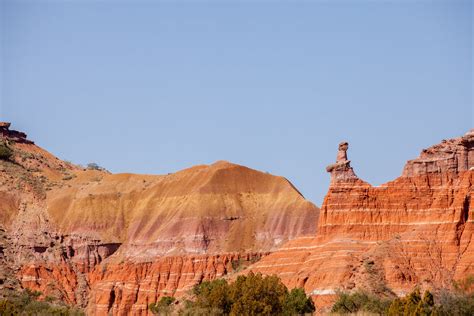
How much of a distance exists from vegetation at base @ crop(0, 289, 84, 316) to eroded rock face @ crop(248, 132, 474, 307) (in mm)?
24094

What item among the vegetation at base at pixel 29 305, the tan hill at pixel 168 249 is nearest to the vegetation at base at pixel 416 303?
the vegetation at base at pixel 29 305

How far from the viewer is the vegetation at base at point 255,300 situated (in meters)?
130

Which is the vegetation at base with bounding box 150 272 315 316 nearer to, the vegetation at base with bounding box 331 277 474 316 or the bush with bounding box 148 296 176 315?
the vegetation at base with bounding box 331 277 474 316

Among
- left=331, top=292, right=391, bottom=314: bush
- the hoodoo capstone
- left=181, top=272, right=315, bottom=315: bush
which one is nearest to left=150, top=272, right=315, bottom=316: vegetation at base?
left=181, top=272, right=315, bottom=315: bush

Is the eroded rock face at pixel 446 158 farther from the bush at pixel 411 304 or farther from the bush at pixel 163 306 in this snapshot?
the bush at pixel 163 306

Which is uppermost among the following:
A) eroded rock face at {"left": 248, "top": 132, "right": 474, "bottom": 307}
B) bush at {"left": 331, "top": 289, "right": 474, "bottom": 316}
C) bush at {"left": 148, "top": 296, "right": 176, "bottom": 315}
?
eroded rock face at {"left": 248, "top": 132, "right": 474, "bottom": 307}

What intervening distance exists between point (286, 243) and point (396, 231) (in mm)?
22779

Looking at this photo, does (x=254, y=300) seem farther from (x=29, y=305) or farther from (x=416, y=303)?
(x=29, y=305)

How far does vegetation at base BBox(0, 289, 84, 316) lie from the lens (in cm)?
13950

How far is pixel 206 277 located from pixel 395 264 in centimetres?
4833

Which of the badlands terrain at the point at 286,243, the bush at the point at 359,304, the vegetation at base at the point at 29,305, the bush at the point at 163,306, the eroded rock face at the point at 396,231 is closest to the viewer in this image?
the bush at the point at 359,304

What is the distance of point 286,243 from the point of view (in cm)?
16450

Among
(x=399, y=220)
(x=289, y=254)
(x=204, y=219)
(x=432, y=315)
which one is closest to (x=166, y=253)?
(x=204, y=219)

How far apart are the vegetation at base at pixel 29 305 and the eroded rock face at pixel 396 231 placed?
79.0 ft
